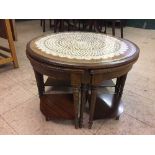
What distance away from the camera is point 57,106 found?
4.20 ft

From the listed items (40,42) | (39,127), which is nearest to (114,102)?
(39,127)

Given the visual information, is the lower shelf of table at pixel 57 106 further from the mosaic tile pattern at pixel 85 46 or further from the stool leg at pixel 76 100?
the mosaic tile pattern at pixel 85 46

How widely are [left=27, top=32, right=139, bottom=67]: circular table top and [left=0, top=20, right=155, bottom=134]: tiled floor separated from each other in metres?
0.55

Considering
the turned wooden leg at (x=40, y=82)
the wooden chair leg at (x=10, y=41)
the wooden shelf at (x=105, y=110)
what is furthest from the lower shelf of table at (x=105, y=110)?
the wooden chair leg at (x=10, y=41)

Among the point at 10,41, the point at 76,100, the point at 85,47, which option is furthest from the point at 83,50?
the point at 10,41

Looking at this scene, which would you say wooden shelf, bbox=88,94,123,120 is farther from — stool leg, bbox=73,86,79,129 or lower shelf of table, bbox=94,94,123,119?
stool leg, bbox=73,86,79,129

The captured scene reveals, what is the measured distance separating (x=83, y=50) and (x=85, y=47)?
0.05 m

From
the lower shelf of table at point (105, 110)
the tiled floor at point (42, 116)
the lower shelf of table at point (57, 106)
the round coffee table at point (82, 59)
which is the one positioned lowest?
the tiled floor at point (42, 116)

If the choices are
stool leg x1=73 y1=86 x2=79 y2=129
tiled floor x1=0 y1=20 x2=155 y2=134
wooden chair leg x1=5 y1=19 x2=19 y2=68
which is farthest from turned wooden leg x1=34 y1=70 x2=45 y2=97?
wooden chair leg x1=5 y1=19 x2=19 y2=68

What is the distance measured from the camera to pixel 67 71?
0.92m

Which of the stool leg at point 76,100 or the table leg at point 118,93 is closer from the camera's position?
the stool leg at point 76,100

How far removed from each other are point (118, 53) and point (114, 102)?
475 mm

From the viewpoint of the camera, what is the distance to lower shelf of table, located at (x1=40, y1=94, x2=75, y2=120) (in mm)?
1220

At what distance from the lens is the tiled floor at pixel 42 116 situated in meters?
1.24
